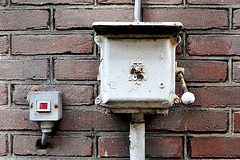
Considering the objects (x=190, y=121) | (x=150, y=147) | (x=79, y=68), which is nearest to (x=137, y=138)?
(x=150, y=147)

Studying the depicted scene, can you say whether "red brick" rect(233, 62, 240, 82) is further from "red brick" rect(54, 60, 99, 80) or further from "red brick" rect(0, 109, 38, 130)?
"red brick" rect(0, 109, 38, 130)

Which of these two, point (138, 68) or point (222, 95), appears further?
point (222, 95)

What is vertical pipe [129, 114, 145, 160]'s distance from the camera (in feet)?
2.32

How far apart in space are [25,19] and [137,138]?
586 mm

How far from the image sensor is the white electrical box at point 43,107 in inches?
27.9

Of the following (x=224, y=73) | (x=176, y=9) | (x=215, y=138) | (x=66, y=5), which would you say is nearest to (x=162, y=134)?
(x=215, y=138)

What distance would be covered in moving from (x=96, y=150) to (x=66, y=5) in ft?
1.79

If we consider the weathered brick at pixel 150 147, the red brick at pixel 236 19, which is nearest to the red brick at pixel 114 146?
the weathered brick at pixel 150 147

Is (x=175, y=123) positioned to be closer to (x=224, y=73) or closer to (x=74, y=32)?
Answer: (x=224, y=73)

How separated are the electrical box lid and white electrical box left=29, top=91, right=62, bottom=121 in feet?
0.99

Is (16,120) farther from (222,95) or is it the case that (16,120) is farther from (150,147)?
(222,95)

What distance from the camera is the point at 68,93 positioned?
770 mm

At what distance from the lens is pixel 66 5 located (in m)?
0.77

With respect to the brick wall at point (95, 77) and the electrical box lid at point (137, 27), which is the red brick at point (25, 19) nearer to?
the brick wall at point (95, 77)
